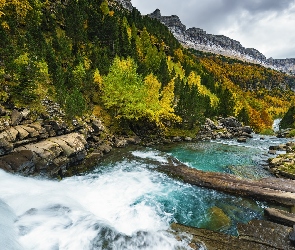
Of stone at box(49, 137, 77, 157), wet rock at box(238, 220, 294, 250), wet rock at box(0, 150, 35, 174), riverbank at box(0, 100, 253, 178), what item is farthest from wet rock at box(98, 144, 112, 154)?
wet rock at box(238, 220, 294, 250)

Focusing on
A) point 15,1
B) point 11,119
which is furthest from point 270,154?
point 15,1

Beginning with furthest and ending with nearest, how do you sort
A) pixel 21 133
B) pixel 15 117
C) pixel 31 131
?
pixel 15 117, pixel 31 131, pixel 21 133

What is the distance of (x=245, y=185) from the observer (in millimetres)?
19562

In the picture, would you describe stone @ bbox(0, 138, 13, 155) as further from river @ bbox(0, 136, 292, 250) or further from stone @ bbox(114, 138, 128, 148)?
stone @ bbox(114, 138, 128, 148)

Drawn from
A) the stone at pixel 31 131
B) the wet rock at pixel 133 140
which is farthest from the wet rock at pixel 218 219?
the wet rock at pixel 133 140

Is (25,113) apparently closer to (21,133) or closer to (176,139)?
(21,133)

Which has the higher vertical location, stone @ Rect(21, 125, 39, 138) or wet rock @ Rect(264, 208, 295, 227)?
stone @ Rect(21, 125, 39, 138)

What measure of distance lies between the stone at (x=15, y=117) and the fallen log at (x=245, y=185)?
635 inches

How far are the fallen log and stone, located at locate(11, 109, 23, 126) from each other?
16116 mm

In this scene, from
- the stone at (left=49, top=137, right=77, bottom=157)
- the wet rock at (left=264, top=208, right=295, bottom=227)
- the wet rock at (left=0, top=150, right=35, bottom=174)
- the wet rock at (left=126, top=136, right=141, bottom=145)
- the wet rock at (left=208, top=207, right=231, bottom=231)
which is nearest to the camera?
the wet rock at (left=264, top=208, right=295, bottom=227)

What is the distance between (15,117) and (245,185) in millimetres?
22942

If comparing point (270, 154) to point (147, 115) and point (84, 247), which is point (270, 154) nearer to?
point (147, 115)

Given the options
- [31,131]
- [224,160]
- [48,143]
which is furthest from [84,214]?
[224,160]

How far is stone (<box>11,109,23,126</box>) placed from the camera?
21562 millimetres
